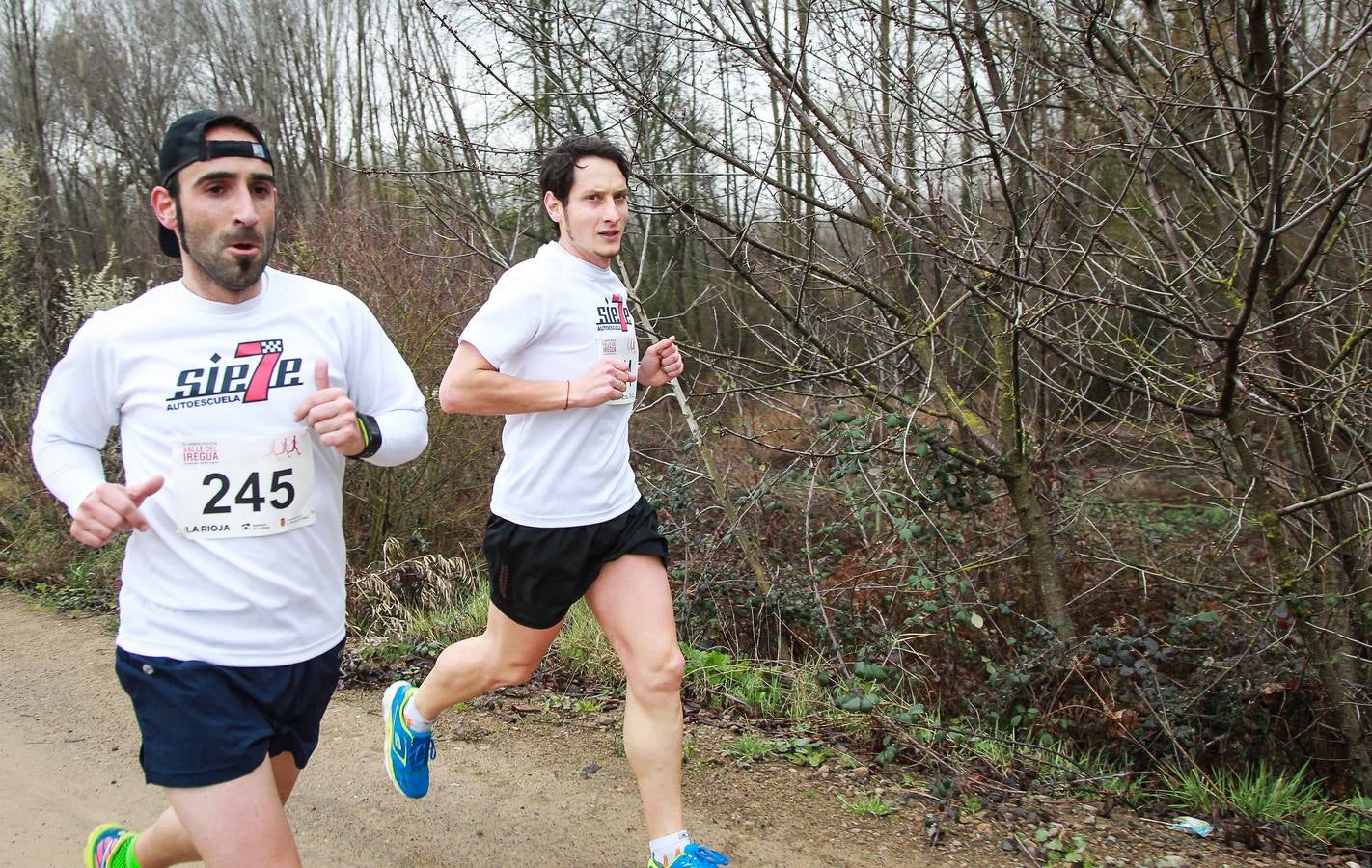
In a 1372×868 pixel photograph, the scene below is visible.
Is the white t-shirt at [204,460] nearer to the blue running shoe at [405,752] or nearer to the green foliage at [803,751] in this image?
the blue running shoe at [405,752]

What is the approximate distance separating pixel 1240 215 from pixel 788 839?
2805 mm

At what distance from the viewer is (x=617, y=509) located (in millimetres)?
3062

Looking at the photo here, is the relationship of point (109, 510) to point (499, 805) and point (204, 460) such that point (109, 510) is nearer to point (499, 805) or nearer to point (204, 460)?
point (204, 460)

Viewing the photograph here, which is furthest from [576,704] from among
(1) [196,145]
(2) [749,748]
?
(1) [196,145]

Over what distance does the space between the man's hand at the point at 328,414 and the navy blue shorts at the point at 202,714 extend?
513 millimetres

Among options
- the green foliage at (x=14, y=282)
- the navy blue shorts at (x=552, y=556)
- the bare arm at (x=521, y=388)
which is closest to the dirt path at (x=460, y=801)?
the navy blue shorts at (x=552, y=556)

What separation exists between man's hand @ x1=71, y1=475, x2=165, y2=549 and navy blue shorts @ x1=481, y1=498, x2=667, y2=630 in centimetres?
112

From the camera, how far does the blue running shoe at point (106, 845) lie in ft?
8.58

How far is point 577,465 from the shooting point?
3027 mm

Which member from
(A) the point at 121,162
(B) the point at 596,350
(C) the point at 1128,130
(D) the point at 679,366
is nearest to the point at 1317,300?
(C) the point at 1128,130

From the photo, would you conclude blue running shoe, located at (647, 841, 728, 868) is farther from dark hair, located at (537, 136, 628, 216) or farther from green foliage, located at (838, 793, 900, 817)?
dark hair, located at (537, 136, 628, 216)

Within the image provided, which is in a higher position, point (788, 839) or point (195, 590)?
point (195, 590)

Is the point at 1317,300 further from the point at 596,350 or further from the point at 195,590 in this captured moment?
the point at 195,590

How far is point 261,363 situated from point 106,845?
53.6 inches
